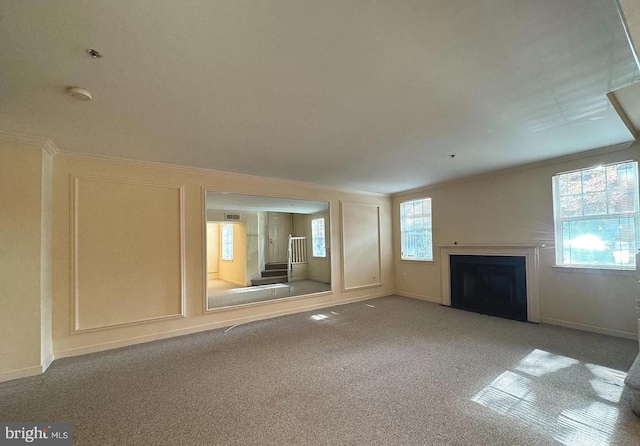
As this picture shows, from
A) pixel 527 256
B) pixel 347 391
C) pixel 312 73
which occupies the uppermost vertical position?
pixel 312 73

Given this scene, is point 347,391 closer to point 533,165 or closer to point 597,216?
point 597,216

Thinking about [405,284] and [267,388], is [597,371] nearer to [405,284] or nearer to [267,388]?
[267,388]

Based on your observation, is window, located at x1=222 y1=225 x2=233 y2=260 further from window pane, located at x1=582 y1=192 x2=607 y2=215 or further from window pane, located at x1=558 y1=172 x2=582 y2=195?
window pane, located at x1=582 y1=192 x2=607 y2=215

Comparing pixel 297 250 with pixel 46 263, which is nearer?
pixel 46 263

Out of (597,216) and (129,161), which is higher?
(129,161)

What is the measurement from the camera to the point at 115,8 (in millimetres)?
1259

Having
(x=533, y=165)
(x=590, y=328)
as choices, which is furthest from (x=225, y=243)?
(x=590, y=328)

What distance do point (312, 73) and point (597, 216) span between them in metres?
4.36

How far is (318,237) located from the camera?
5992 millimetres

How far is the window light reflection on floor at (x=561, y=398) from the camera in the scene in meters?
1.76

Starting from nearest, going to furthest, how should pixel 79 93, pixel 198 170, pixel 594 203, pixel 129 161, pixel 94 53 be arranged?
pixel 94 53, pixel 79 93, pixel 129 161, pixel 594 203, pixel 198 170

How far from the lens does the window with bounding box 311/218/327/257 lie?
5.83 meters

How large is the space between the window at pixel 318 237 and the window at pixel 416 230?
197cm

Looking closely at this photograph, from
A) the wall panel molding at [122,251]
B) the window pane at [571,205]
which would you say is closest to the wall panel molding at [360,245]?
the wall panel molding at [122,251]
